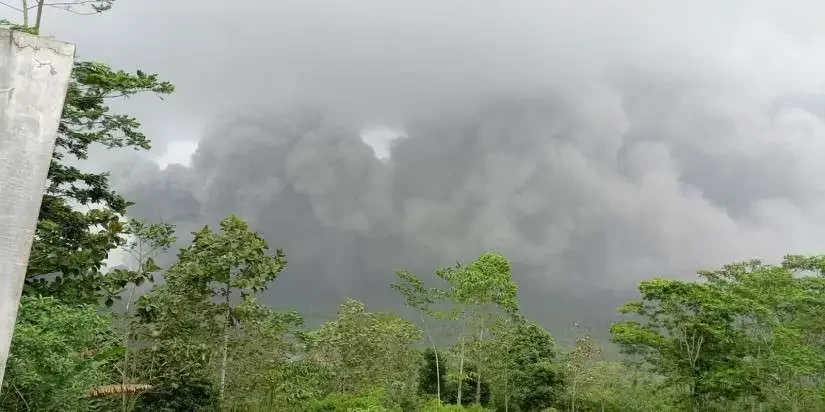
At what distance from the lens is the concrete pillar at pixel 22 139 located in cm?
518

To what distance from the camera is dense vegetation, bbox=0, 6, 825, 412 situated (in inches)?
441

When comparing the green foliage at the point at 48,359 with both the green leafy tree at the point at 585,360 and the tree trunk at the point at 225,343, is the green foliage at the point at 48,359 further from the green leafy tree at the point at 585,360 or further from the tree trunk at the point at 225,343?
the green leafy tree at the point at 585,360

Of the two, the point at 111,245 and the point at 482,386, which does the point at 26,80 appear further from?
the point at 482,386

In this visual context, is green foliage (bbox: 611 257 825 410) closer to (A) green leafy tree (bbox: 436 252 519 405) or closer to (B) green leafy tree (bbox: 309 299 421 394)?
(A) green leafy tree (bbox: 436 252 519 405)

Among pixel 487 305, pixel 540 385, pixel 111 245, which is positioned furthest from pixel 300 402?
pixel 540 385

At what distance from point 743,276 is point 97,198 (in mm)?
20461

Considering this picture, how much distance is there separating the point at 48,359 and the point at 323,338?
13.3 metres

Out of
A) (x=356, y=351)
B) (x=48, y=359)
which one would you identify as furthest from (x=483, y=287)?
(x=48, y=359)

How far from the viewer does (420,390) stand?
96.9ft

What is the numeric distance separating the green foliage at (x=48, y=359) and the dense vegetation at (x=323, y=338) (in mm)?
28

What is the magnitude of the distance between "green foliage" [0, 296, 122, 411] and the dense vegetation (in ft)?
0.09

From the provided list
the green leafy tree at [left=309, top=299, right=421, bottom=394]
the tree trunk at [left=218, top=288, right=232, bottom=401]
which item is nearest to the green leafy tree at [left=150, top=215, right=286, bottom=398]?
the tree trunk at [left=218, top=288, right=232, bottom=401]

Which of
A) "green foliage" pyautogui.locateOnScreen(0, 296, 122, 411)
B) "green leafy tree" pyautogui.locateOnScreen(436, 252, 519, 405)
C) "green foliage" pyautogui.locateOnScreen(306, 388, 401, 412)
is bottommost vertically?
"green foliage" pyautogui.locateOnScreen(306, 388, 401, 412)

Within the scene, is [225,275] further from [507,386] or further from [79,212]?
[507,386]
